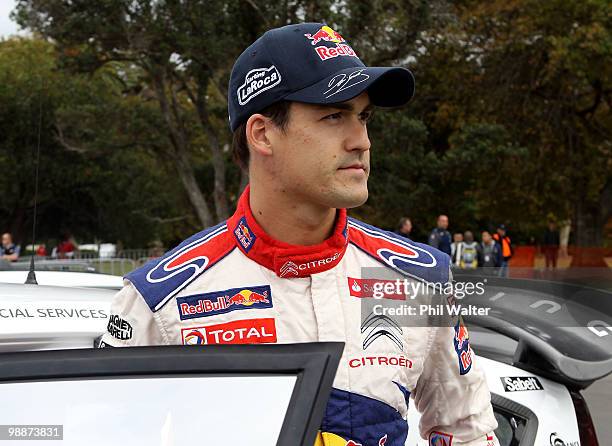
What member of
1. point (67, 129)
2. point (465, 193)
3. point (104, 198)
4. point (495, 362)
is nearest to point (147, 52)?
point (67, 129)

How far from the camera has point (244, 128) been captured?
2.08 meters

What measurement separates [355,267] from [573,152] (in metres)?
28.6

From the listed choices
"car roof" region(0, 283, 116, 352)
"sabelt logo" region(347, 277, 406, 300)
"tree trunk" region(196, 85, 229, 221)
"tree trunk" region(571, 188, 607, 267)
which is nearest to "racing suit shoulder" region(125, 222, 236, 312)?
"sabelt logo" region(347, 277, 406, 300)

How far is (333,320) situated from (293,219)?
0.79ft

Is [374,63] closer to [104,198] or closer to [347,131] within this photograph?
[104,198]

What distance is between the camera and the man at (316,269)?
6.16 feet

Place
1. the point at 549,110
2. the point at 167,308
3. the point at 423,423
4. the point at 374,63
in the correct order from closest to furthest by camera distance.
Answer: the point at 167,308 < the point at 423,423 < the point at 374,63 < the point at 549,110

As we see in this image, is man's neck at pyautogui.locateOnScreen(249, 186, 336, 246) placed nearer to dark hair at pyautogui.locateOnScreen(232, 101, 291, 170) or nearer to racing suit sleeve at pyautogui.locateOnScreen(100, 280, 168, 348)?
dark hair at pyautogui.locateOnScreen(232, 101, 291, 170)

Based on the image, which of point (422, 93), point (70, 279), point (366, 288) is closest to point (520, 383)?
point (366, 288)

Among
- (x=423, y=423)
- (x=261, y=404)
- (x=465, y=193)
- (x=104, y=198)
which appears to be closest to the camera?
(x=261, y=404)

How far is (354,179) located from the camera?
1.91 m

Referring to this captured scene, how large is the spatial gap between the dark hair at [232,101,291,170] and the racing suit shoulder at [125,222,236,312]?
7.8 inches

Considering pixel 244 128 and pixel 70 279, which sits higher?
pixel 244 128

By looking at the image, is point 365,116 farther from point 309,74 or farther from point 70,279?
point 70,279
